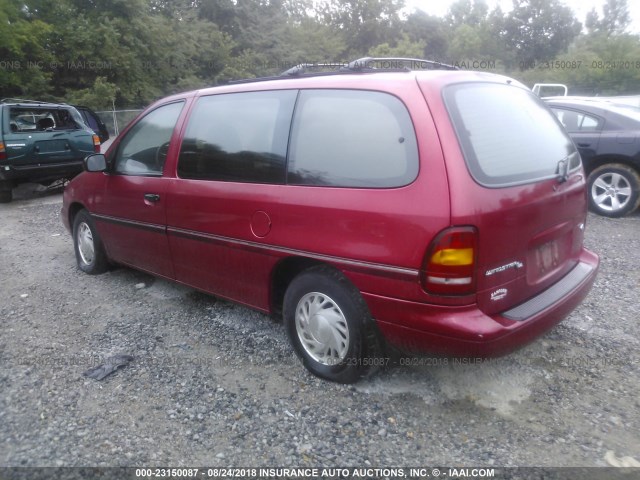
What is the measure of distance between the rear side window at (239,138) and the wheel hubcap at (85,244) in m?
1.80

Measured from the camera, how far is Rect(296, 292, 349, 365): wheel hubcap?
280 centimetres

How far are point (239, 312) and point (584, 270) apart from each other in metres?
2.47

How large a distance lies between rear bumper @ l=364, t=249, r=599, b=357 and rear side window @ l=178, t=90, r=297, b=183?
103 cm

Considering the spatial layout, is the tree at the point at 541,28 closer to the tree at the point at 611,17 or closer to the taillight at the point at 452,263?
the tree at the point at 611,17

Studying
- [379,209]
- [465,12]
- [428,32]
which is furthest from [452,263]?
[465,12]

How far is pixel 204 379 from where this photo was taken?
3049mm

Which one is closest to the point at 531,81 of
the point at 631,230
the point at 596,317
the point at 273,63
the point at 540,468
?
the point at 273,63

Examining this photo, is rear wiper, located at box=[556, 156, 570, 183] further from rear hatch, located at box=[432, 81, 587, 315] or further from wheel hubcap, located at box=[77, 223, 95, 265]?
wheel hubcap, located at box=[77, 223, 95, 265]

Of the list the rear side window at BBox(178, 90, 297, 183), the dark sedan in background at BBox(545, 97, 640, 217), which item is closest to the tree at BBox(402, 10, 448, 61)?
the dark sedan in background at BBox(545, 97, 640, 217)

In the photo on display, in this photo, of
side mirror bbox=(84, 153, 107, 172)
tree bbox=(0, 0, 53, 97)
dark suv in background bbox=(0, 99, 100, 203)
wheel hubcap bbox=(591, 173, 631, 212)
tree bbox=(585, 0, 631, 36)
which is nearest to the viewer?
side mirror bbox=(84, 153, 107, 172)

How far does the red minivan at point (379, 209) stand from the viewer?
91.7 inches

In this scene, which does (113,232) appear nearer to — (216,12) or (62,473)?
(62,473)

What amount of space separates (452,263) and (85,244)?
3.91m

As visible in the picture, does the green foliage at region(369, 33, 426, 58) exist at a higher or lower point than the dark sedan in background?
higher
